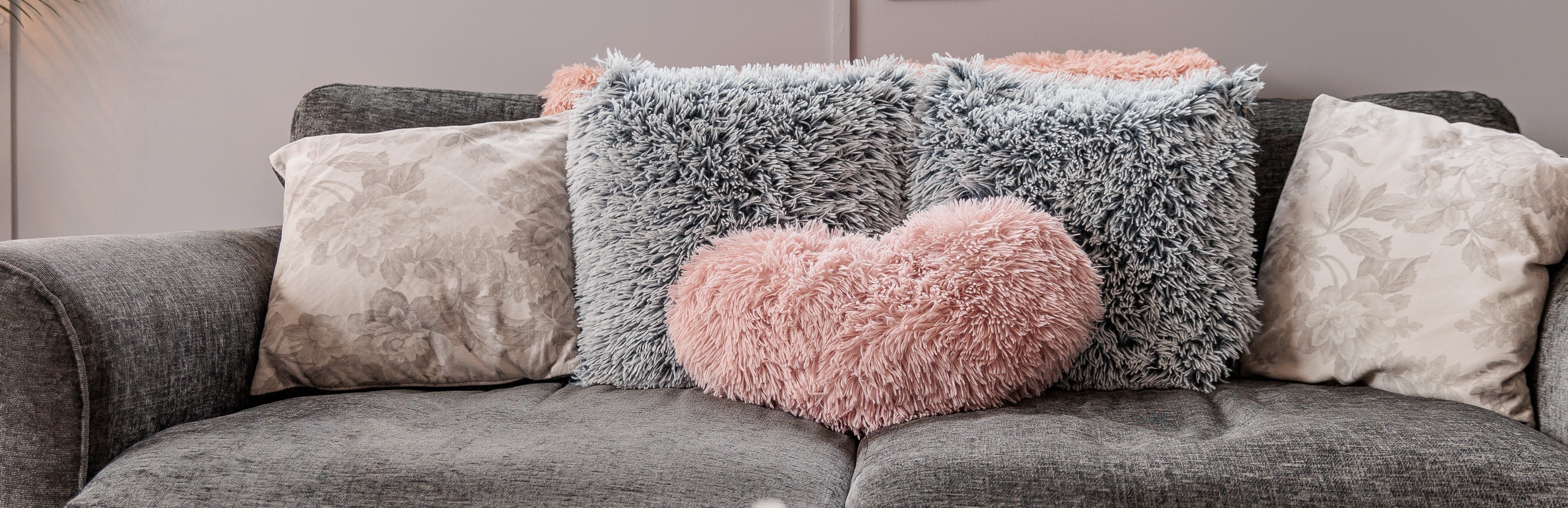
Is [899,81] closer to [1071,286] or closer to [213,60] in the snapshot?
[1071,286]

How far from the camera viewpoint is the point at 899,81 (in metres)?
1.06

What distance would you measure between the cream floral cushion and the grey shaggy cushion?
0.52m

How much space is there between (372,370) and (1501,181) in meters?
1.40

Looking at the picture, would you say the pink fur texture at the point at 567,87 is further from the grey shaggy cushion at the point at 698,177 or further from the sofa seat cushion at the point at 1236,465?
the sofa seat cushion at the point at 1236,465

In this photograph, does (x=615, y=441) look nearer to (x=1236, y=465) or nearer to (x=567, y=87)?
(x=1236, y=465)

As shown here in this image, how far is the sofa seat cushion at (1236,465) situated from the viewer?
0.65 metres

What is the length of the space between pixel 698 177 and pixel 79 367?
0.67 meters

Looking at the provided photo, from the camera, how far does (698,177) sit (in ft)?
3.25

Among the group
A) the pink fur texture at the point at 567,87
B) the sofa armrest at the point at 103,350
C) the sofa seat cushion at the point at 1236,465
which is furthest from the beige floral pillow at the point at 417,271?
the sofa seat cushion at the point at 1236,465

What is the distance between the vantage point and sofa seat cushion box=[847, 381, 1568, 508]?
2.14 feet

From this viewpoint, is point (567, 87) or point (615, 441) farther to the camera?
point (567, 87)

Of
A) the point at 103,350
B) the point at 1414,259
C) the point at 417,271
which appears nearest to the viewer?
the point at 103,350

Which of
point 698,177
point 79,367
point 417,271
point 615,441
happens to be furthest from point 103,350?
point 698,177

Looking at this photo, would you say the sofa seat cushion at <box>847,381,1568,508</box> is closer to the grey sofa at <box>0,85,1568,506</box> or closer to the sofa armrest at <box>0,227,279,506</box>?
the grey sofa at <box>0,85,1568,506</box>
